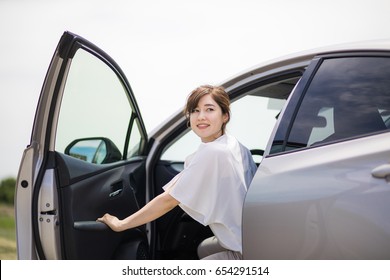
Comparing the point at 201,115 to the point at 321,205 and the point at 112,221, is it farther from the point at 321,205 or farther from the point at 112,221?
the point at 321,205

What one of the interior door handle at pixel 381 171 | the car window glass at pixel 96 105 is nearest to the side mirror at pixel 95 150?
the car window glass at pixel 96 105

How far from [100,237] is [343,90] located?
1.38 metres

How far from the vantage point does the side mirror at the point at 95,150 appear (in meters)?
2.73

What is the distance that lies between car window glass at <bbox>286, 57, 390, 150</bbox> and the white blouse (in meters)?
0.29

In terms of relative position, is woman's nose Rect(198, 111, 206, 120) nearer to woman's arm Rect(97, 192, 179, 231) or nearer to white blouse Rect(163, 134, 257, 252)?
white blouse Rect(163, 134, 257, 252)

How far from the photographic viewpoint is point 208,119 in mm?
2732

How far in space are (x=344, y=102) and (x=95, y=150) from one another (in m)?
1.31

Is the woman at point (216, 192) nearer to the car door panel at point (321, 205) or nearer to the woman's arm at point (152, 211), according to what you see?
the woman's arm at point (152, 211)

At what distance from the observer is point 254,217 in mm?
2316

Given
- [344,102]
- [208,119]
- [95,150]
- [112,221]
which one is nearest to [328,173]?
[344,102]

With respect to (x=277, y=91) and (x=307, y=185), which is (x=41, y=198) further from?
(x=277, y=91)

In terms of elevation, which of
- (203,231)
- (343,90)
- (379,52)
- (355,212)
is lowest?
(203,231)

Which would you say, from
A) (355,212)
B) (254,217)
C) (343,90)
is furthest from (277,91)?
(355,212)

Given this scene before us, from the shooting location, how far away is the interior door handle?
1.97 m
